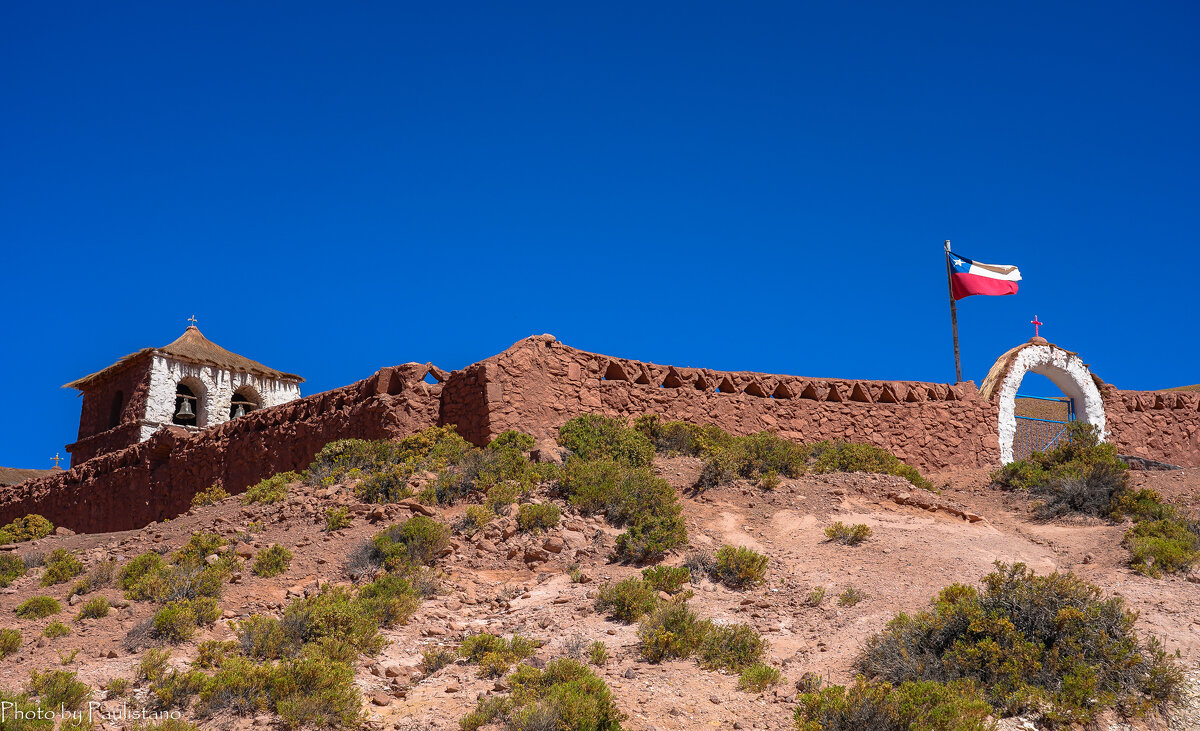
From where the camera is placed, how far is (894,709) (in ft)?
22.0

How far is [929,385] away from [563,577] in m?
10.5

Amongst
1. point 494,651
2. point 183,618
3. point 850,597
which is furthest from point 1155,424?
point 183,618

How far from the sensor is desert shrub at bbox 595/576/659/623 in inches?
356

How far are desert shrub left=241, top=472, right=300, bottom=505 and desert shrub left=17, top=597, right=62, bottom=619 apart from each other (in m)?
3.49

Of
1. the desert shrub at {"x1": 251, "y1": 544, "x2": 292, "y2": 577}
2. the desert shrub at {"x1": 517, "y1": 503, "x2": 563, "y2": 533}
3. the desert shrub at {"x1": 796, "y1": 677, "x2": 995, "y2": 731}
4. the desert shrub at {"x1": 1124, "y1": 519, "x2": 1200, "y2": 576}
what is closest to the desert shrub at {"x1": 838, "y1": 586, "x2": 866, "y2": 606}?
the desert shrub at {"x1": 796, "y1": 677, "x2": 995, "y2": 731}

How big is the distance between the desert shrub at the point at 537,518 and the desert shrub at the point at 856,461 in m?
4.89

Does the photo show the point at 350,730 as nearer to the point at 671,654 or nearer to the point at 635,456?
the point at 671,654

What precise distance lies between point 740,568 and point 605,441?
386 centimetres

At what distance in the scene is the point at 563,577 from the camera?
10266 mm

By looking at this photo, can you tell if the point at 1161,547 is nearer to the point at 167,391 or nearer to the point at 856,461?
the point at 856,461

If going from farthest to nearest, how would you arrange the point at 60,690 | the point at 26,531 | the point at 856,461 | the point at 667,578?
the point at 26,531, the point at 856,461, the point at 667,578, the point at 60,690

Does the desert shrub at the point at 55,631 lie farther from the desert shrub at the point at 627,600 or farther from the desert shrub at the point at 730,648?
the desert shrub at the point at 730,648

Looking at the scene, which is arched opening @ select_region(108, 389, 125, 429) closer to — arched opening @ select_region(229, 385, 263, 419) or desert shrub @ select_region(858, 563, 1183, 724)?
arched opening @ select_region(229, 385, 263, 419)

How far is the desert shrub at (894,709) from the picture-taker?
6621mm
